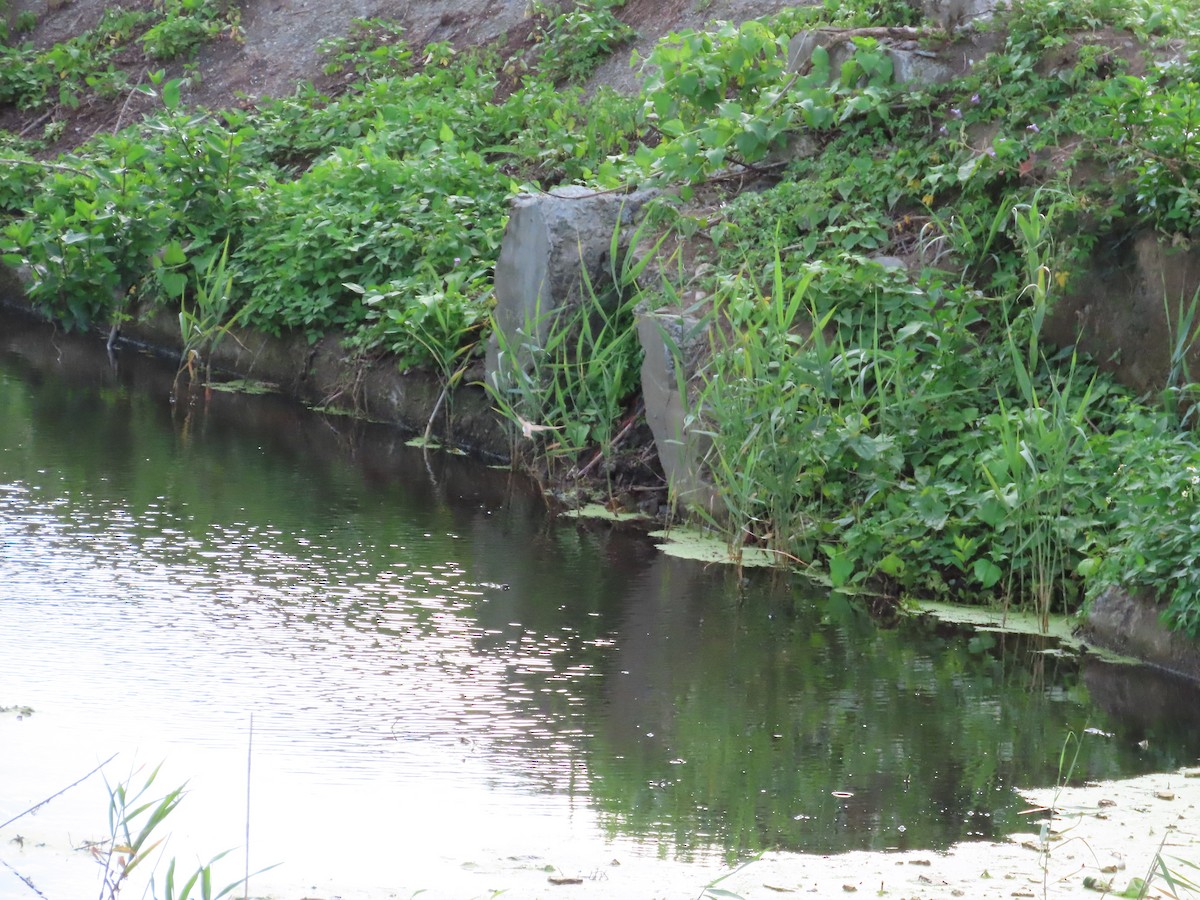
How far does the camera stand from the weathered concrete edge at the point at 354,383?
8.05m

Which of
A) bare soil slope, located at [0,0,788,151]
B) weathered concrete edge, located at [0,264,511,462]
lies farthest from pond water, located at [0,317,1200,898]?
bare soil slope, located at [0,0,788,151]

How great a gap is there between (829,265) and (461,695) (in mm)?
2894

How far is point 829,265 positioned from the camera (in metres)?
6.49

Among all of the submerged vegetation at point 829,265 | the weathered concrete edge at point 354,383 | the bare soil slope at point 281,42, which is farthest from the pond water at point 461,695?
the bare soil slope at point 281,42

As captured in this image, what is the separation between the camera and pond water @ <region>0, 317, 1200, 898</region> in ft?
11.3

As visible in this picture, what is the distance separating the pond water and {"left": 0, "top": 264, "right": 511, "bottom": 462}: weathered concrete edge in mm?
1057

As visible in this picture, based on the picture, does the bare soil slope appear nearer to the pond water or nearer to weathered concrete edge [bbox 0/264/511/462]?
weathered concrete edge [bbox 0/264/511/462]

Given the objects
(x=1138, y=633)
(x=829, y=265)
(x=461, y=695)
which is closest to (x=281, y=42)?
(x=829, y=265)

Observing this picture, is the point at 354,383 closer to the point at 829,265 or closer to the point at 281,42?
the point at 829,265

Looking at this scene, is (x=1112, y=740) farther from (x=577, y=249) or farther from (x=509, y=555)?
(x=577, y=249)

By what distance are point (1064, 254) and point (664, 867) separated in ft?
12.2

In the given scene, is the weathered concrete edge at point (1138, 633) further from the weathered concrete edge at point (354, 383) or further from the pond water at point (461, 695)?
the weathered concrete edge at point (354, 383)

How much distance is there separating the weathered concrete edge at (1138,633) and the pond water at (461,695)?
4.6 inches

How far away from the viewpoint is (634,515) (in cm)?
685
